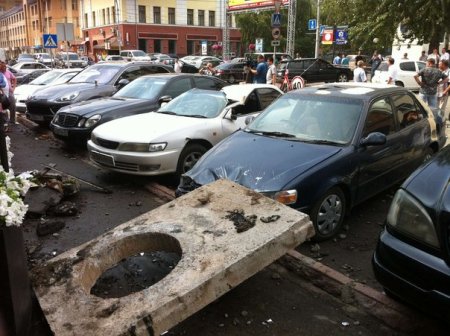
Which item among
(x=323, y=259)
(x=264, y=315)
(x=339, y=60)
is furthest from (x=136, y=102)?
(x=339, y=60)

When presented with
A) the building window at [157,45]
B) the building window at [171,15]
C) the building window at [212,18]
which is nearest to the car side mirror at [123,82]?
the building window at [157,45]

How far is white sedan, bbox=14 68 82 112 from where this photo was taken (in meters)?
13.3

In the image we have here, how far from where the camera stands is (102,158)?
6.77 metres

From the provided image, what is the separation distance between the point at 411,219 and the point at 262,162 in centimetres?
194

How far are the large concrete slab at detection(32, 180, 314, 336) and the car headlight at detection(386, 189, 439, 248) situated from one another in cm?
70

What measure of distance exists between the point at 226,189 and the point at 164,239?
82cm

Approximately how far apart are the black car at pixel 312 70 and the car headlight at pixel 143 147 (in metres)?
17.7

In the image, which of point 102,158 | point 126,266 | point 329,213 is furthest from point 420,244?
point 102,158

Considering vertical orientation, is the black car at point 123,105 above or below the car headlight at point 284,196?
above

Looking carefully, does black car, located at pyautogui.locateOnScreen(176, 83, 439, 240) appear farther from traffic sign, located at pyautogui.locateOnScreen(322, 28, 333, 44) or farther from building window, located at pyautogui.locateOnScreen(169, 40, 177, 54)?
building window, located at pyautogui.locateOnScreen(169, 40, 177, 54)

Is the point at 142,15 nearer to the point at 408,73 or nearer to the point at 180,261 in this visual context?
the point at 408,73

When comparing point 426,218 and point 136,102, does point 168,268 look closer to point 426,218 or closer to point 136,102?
point 426,218

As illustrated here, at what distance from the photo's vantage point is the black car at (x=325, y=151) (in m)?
4.47

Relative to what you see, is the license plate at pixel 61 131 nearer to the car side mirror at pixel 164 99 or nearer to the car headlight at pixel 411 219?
the car side mirror at pixel 164 99
